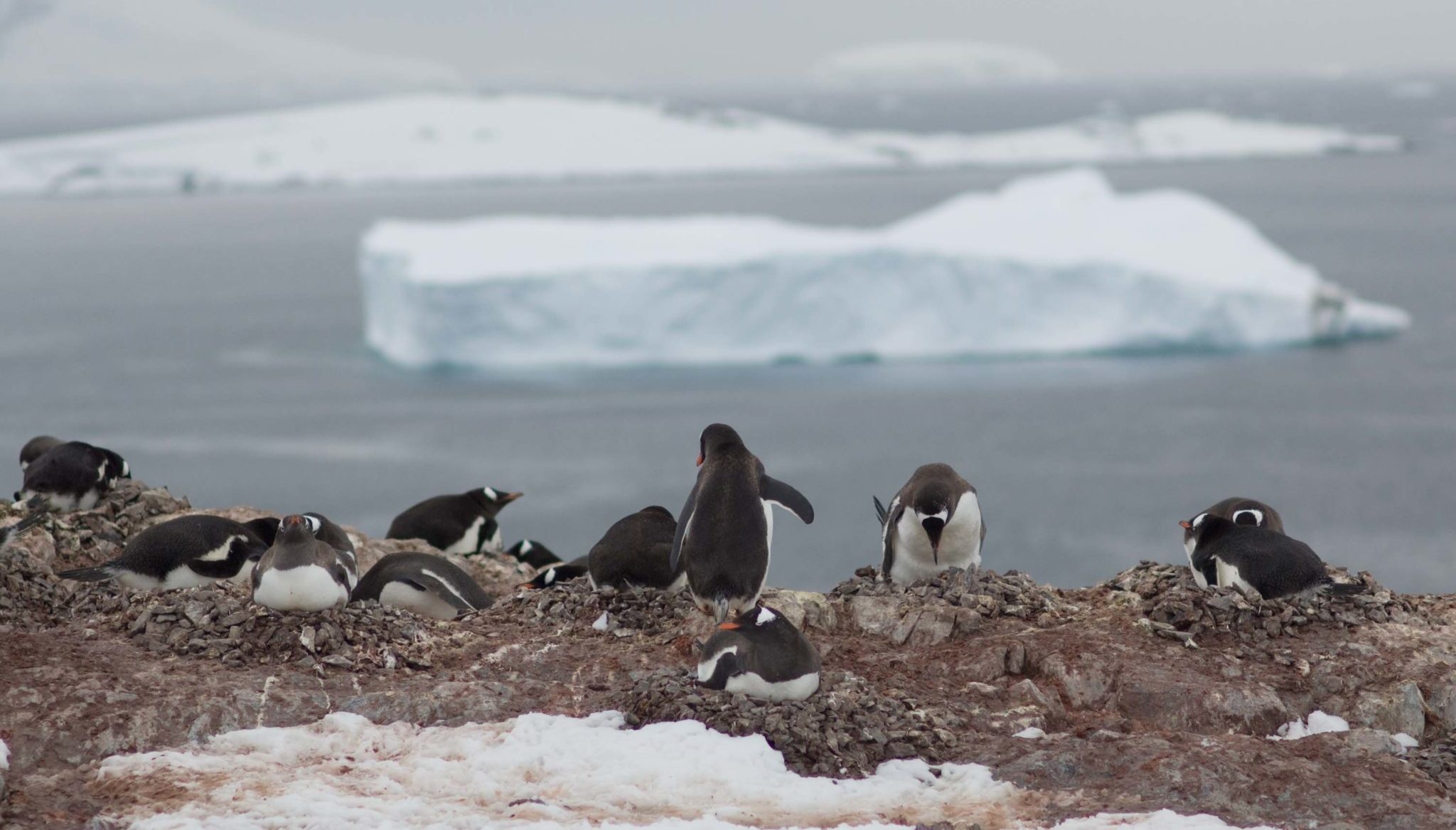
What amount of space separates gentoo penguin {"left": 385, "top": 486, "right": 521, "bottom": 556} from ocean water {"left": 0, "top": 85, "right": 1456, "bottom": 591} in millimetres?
14006

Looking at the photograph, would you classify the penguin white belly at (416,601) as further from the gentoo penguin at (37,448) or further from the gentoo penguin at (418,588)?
the gentoo penguin at (37,448)

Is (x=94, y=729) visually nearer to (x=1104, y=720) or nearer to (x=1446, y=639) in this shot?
(x=1104, y=720)

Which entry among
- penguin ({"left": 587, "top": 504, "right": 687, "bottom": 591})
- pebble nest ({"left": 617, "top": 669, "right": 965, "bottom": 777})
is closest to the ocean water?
penguin ({"left": 587, "top": 504, "right": 687, "bottom": 591})

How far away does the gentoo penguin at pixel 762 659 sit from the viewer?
16.1 ft

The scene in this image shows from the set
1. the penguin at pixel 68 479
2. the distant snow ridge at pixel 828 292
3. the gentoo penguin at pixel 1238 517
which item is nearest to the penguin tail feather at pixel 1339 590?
the gentoo penguin at pixel 1238 517

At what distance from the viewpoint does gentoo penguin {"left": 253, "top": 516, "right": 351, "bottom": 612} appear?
5.49m

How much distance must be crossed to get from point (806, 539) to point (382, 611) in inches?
781

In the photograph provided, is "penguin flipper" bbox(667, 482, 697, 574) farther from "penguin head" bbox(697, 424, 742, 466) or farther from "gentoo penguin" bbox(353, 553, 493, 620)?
"gentoo penguin" bbox(353, 553, 493, 620)

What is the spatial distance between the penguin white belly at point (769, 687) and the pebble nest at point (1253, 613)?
5.23 feet

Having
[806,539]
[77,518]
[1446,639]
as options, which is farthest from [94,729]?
[806,539]

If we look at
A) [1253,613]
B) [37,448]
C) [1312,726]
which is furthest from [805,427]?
[1312,726]

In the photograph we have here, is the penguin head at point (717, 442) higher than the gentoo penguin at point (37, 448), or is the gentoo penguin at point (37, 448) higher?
the penguin head at point (717, 442)

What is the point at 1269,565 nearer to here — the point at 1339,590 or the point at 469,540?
the point at 1339,590

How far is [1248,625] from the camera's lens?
5609mm
